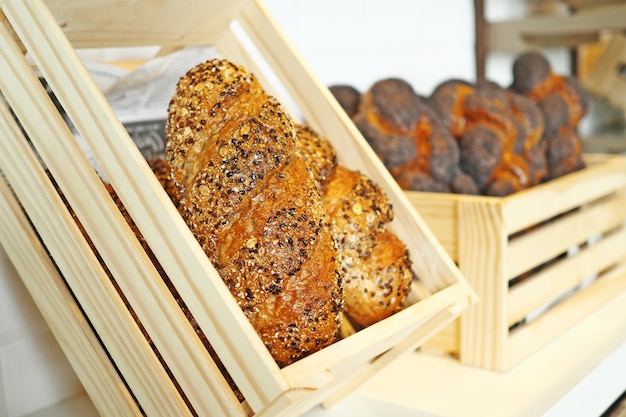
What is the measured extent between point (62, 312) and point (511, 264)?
2.34ft

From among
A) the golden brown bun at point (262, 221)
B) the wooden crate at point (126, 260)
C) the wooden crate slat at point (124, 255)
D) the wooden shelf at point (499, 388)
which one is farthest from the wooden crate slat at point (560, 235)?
the wooden crate slat at point (124, 255)

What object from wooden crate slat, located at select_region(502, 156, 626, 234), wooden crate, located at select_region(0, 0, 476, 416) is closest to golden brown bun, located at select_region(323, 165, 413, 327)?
wooden crate, located at select_region(0, 0, 476, 416)

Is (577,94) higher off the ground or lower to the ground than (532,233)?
higher

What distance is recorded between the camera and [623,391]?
1.22 m

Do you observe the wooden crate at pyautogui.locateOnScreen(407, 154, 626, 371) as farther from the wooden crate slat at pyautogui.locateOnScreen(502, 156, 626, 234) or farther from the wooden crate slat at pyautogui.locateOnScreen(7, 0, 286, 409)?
the wooden crate slat at pyautogui.locateOnScreen(7, 0, 286, 409)

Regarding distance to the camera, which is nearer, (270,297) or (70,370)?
(270,297)

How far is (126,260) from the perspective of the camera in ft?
A: 2.38

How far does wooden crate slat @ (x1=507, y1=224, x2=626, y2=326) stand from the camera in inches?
48.0

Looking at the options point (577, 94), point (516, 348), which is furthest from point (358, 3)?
point (516, 348)

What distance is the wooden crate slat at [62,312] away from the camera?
0.86 meters

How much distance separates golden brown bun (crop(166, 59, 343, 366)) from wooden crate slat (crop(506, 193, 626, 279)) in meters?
0.51

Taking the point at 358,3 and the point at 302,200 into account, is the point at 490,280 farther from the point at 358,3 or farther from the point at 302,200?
the point at 358,3

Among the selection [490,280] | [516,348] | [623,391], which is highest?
[490,280]

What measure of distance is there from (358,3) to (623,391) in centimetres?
106
